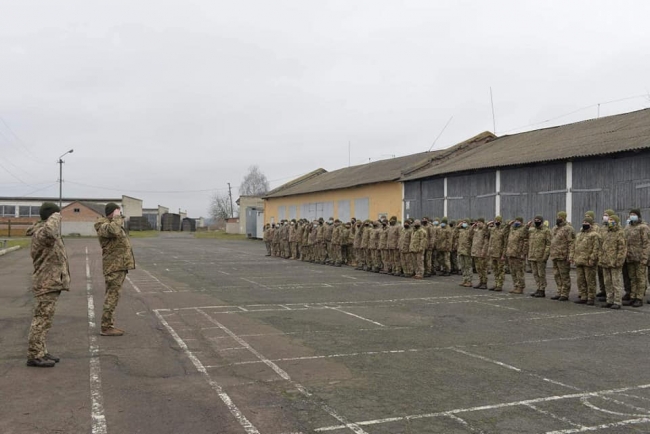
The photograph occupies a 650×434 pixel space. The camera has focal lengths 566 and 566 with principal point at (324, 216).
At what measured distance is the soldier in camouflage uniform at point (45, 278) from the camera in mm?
7016

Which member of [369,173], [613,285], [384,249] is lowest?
[613,285]

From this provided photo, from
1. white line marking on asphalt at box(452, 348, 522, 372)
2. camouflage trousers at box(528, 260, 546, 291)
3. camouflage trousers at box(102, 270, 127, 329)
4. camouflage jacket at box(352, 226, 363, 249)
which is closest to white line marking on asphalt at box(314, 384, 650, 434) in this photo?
white line marking on asphalt at box(452, 348, 522, 372)

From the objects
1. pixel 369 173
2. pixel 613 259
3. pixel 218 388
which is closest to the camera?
pixel 218 388

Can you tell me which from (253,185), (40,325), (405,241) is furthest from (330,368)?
(253,185)

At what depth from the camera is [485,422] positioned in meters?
5.21

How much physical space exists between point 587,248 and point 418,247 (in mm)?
6339

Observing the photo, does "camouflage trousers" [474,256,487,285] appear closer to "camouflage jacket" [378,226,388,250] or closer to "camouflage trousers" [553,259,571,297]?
"camouflage trousers" [553,259,571,297]

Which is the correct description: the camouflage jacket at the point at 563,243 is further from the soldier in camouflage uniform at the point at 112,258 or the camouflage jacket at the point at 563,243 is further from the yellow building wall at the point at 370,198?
the yellow building wall at the point at 370,198

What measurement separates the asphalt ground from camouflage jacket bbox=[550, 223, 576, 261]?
1.22 metres

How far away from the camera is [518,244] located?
14.6 m

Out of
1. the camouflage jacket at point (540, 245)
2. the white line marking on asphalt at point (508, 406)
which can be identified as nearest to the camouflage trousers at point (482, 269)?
the camouflage jacket at point (540, 245)

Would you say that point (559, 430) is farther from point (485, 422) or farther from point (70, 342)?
point (70, 342)

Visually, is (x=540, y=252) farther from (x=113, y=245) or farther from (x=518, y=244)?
(x=113, y=245)

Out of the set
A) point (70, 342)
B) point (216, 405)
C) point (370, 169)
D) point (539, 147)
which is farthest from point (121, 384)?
point (370, 169)
